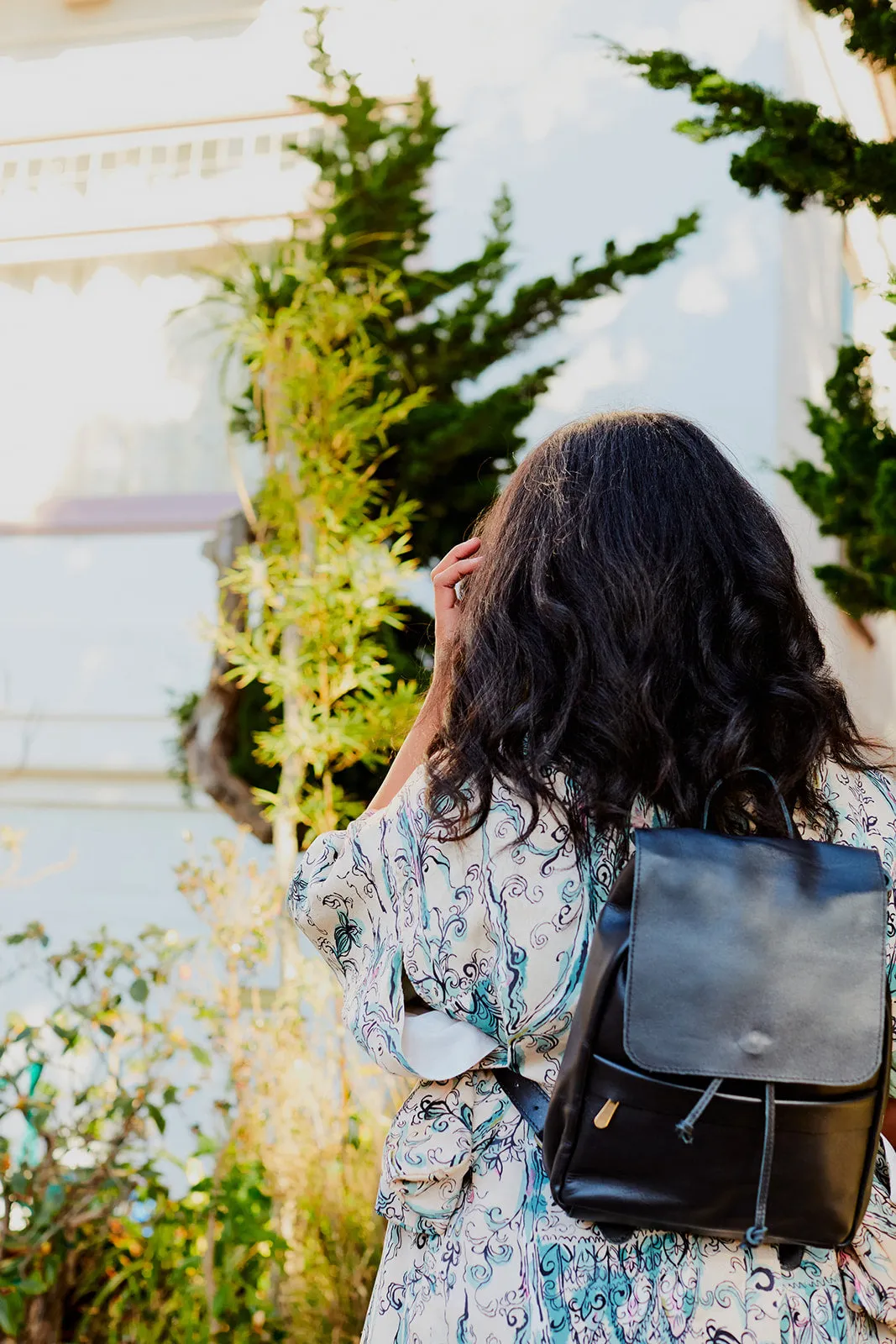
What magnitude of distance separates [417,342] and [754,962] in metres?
2.81

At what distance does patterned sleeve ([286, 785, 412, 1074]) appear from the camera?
44.4 inches

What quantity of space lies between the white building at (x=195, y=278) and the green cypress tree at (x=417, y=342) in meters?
0.64

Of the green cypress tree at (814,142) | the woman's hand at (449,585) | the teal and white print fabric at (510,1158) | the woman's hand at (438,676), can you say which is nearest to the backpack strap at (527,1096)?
the teal and white print fabric at (510,1158)

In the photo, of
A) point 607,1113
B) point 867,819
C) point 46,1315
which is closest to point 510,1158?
point 607,1113

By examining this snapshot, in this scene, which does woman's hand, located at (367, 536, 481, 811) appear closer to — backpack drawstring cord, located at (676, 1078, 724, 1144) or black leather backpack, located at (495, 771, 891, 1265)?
black leather backpack, located at (495, 771, 891, 1265)

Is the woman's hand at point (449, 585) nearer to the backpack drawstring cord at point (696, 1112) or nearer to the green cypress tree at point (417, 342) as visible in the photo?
the backpack drawstring cord at point (696, 1112)

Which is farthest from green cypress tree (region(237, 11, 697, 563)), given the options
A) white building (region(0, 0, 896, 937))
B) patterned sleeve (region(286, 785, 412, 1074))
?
patterned sleeve (region(286, 785, 412, 1074))

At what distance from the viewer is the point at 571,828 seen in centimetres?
108

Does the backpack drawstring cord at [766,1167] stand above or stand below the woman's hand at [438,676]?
below

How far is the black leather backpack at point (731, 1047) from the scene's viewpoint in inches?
37.6

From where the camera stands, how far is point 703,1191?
3.17 feet

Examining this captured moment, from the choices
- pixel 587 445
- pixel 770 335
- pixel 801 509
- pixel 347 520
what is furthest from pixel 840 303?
pixel 587 445

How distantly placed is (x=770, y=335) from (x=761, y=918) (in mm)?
3468

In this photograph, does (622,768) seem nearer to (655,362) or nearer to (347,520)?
(347,520)
